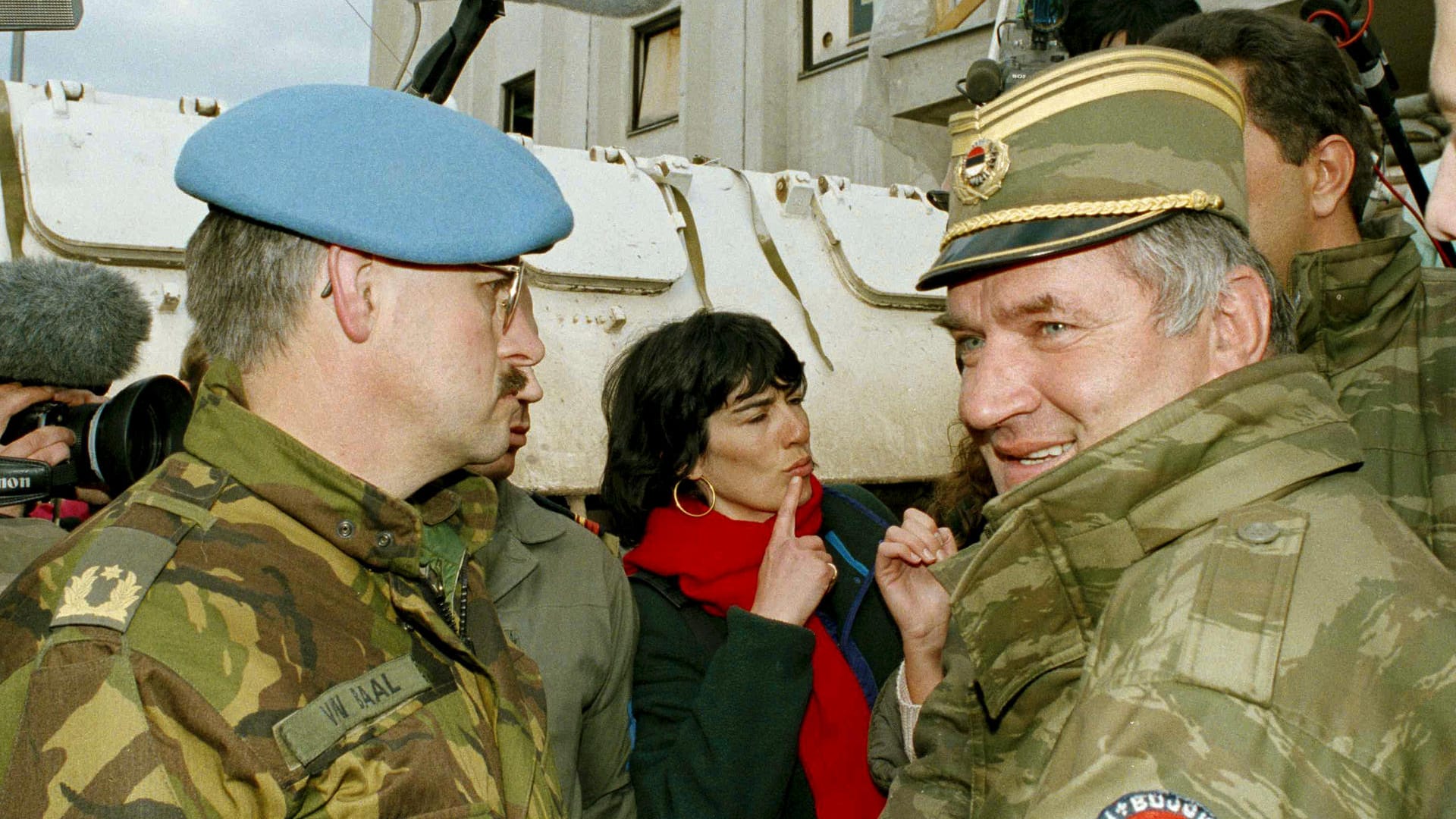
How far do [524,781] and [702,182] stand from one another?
3637 mm

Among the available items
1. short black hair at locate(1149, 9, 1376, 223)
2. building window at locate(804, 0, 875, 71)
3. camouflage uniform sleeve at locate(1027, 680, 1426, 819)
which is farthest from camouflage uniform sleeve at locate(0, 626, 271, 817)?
building window at locate(804, 0, 875, 71)

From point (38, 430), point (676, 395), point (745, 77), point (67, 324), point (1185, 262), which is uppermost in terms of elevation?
point (745, 77)

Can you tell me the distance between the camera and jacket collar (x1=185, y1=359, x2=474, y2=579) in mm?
1352

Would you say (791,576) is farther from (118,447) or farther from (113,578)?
(113,578)

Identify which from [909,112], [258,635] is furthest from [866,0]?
[258,635]

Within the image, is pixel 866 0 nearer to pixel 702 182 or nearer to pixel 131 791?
pixel 702 182

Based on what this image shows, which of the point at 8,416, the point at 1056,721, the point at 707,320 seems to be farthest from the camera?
the point at 707,320

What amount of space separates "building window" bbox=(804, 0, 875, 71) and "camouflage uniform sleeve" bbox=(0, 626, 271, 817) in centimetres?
985

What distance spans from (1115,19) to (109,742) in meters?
2.84

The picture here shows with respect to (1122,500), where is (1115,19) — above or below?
above

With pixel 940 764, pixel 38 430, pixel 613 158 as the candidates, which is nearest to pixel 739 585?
pixel 940 764

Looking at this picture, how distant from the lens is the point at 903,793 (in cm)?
179

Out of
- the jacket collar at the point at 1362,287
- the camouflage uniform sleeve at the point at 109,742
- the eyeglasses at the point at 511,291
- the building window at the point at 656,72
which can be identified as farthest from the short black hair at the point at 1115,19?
A: the building window at the point at 656,72

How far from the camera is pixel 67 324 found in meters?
2.15
